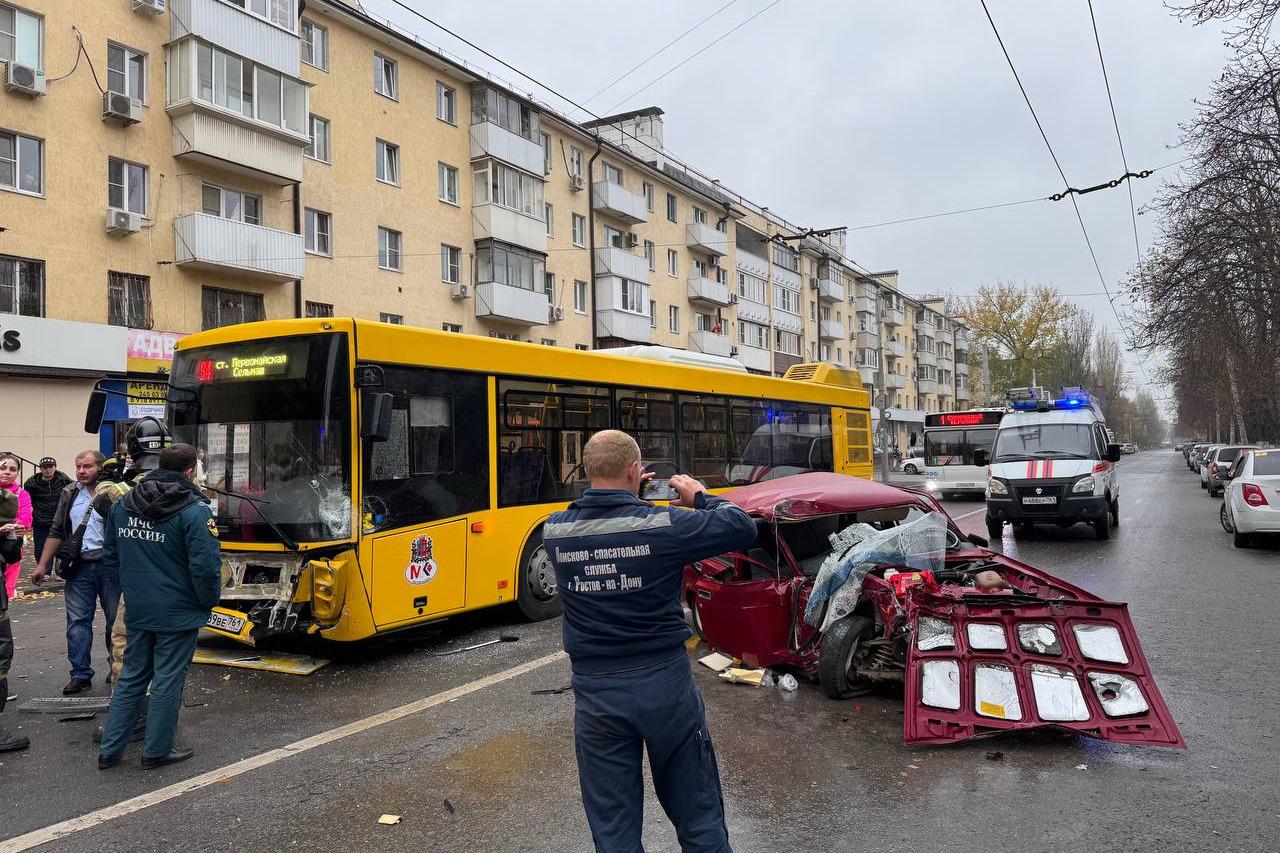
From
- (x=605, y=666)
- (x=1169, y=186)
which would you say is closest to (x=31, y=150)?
(x=605, y=666)

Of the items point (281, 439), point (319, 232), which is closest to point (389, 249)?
point (319, 232)

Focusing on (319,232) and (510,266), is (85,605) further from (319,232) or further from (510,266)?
(510,266)

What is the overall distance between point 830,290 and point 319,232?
43840 millimetres

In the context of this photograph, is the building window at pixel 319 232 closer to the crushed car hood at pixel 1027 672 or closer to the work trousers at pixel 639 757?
the crushed car hood at pixel 1027 672

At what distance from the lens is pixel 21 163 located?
19.1 meters

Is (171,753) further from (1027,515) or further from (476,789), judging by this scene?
(1027,515)

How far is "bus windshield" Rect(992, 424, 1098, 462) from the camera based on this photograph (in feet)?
50.3

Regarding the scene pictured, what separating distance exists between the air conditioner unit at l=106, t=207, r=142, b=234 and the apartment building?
5cm

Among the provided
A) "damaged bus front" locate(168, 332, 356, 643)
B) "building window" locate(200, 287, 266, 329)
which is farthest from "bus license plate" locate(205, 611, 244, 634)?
"building window" locate(200, 287, 266, 329)

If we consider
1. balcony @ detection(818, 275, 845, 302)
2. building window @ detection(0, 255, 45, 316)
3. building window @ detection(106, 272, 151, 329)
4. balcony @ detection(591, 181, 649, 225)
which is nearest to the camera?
building window @ detection(0, 255, 45, 316)

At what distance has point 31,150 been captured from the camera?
19.3m

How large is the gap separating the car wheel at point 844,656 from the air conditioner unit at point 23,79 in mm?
21378

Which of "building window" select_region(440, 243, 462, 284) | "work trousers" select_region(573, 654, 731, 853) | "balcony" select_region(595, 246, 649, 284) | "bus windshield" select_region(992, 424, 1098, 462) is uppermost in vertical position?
"balcony" select_region(595, 246, 649, 284)

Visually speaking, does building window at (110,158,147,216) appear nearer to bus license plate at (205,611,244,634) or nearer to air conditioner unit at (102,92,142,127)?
air conditioner unit at (102,92,142,127)
